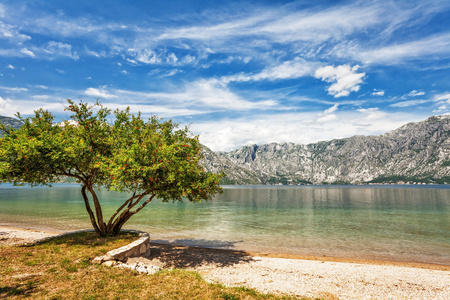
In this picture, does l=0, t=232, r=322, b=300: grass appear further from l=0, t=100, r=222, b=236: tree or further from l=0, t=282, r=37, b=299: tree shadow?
l=0, t=100, r=222, b=236: tree

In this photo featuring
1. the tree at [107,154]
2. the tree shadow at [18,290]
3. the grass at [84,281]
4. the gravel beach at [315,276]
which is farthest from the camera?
the tree at [107,154]

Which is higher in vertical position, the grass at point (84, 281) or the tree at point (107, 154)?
the tree at point (107, 154)

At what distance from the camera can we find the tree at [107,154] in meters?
18.9

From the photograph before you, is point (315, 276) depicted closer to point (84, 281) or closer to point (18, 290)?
point (84, 281)

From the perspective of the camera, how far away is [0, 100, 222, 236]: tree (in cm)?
1894

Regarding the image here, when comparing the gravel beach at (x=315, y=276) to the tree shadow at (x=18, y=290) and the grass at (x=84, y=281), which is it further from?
the tree shadow at (x=18, y=290)

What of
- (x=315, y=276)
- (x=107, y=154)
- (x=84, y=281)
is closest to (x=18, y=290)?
(x=84, y=281)

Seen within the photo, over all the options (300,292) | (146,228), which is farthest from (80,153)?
(146,228)

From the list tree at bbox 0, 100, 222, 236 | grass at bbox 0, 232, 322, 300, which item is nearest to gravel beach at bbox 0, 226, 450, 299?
grass at bbox 0, 232, 322, 300

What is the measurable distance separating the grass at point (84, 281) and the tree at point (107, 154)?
602 cm

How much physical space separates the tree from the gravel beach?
6082mm

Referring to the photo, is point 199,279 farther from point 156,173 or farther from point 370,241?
point 370,241

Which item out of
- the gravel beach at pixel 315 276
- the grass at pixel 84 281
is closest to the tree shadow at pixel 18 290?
the grass at pixel 84 281

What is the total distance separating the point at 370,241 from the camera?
37750 mm
